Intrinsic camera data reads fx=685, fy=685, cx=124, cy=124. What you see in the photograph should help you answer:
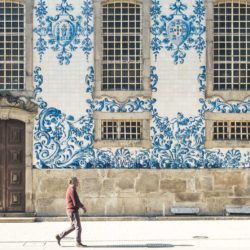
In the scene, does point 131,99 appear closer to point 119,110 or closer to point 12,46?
point 119,110

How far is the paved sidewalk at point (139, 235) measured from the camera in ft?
41.7

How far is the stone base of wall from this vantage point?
662 inches

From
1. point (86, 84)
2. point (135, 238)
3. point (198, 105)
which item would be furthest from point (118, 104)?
point (135, 238)

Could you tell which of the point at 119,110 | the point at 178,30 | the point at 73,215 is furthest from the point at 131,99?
the point at 73,215

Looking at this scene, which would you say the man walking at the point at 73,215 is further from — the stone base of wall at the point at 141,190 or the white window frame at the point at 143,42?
the white window frame at the point at 143,42

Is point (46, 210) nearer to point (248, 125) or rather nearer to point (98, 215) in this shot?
point (98, 215)

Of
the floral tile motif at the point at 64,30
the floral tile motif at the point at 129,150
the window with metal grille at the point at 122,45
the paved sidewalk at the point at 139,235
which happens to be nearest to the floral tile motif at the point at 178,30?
the window with metal grille at the point at 122,45

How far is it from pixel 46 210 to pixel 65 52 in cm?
394

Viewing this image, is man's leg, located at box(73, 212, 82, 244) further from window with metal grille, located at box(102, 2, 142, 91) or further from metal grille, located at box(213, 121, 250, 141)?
metal grille, located at box(213, 121, 250, 141)

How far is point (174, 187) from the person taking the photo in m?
16.9

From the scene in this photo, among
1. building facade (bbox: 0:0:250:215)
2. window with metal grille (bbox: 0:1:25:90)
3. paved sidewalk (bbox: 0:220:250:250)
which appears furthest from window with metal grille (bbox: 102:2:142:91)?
paved sidewalk (bbox: 0:220:250:250)

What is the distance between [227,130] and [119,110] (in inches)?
109

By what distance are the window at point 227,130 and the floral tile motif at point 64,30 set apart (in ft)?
11.7

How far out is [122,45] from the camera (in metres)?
17.3
